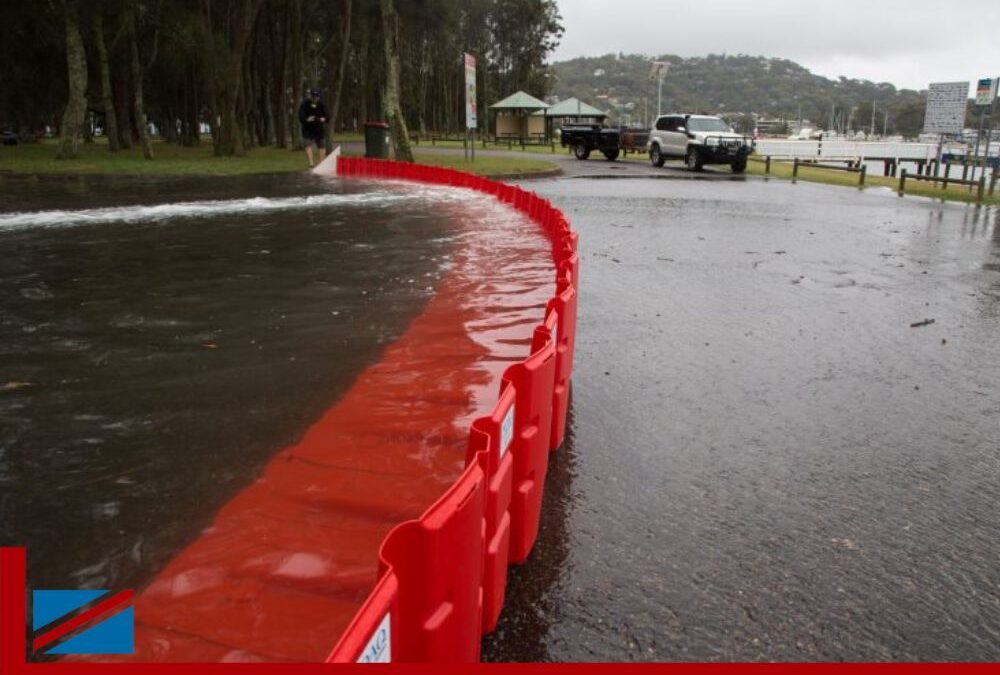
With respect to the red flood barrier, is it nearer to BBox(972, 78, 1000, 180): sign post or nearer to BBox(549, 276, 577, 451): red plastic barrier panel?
BBox(549, 276, 577, 451): red plastic barrier panel

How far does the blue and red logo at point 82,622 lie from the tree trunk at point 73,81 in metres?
27.2

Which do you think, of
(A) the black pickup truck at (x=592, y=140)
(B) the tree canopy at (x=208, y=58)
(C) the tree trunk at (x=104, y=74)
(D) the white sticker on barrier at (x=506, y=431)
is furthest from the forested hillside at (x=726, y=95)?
(D) the white sticker on barrier at (x=506, y=431)

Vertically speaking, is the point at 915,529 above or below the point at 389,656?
below

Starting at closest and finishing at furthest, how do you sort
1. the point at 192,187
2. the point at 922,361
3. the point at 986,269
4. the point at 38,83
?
the point at 922,361 → the point at 986,269 → the point at 192,187 → the point at 38,83

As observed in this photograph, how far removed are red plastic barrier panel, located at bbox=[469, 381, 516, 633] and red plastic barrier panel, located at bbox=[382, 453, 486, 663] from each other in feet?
0.96

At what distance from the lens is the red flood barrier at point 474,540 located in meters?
1.73

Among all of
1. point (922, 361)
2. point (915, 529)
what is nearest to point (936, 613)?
point (915, 529)

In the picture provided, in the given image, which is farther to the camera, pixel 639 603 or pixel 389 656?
pixel 639 603

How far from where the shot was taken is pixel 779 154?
50312 mm

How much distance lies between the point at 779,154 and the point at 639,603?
171 feet

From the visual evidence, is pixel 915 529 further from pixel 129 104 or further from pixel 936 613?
pixel 129 104

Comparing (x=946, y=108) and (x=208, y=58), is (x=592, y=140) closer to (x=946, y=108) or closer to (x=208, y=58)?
(x=946, y=108)

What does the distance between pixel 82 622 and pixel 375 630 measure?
5.60 ft

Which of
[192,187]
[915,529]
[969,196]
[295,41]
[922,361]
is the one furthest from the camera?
[295,41]
